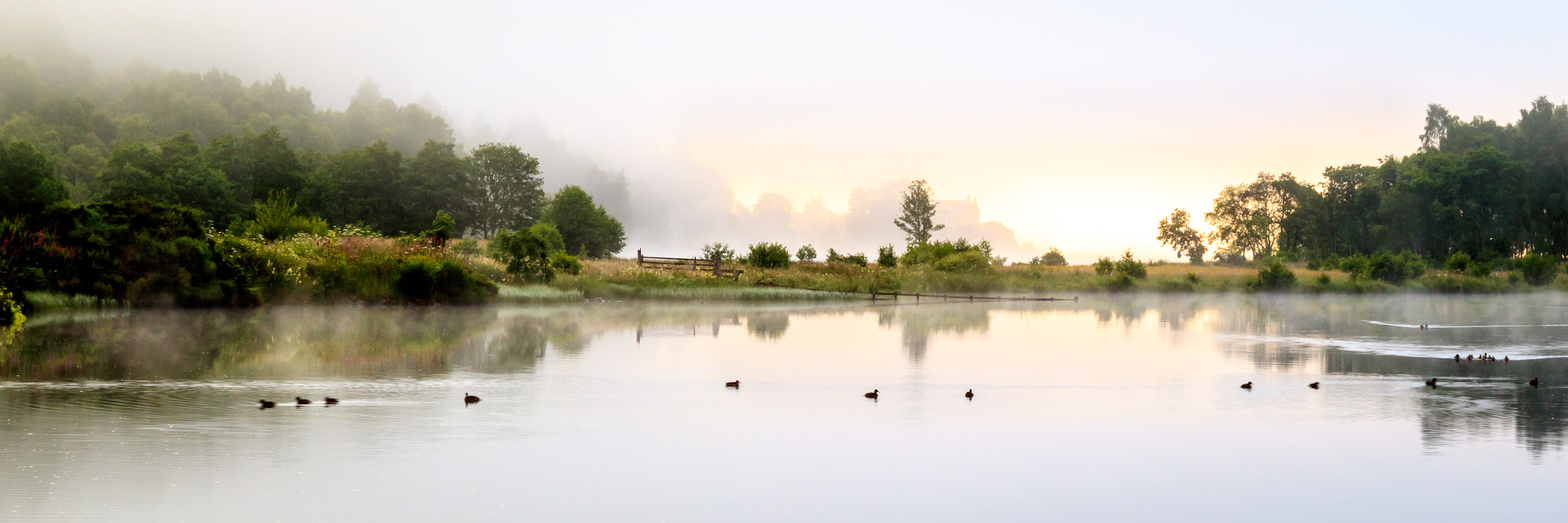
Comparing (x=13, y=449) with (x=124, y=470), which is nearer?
(x=124, y=470)

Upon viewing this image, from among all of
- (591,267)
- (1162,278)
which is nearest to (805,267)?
(591,267)

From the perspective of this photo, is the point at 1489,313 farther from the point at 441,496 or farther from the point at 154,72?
the point at 154,72

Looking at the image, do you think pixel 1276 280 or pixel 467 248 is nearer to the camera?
pixel 467 248

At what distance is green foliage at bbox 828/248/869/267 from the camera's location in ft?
158

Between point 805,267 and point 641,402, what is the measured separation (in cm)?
3546

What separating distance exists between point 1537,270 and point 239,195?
258 ft

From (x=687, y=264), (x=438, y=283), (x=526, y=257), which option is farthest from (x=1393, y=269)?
(x=438, y=283)

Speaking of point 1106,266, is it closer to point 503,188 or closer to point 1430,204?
point 1430,204

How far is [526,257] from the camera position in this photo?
1089 inches

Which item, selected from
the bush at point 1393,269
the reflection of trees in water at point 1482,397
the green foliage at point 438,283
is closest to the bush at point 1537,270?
the bush at point 1393,269

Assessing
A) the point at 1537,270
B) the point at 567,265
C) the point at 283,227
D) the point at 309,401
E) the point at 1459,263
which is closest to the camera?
the point at 309,401

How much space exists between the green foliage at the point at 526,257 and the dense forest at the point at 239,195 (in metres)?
0.13

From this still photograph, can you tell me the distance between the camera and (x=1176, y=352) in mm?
14422

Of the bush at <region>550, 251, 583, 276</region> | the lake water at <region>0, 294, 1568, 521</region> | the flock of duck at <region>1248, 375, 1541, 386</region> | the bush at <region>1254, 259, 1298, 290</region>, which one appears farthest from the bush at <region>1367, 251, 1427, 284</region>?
the flock of duck at <region>1248, 375, 1541, 386</region>
